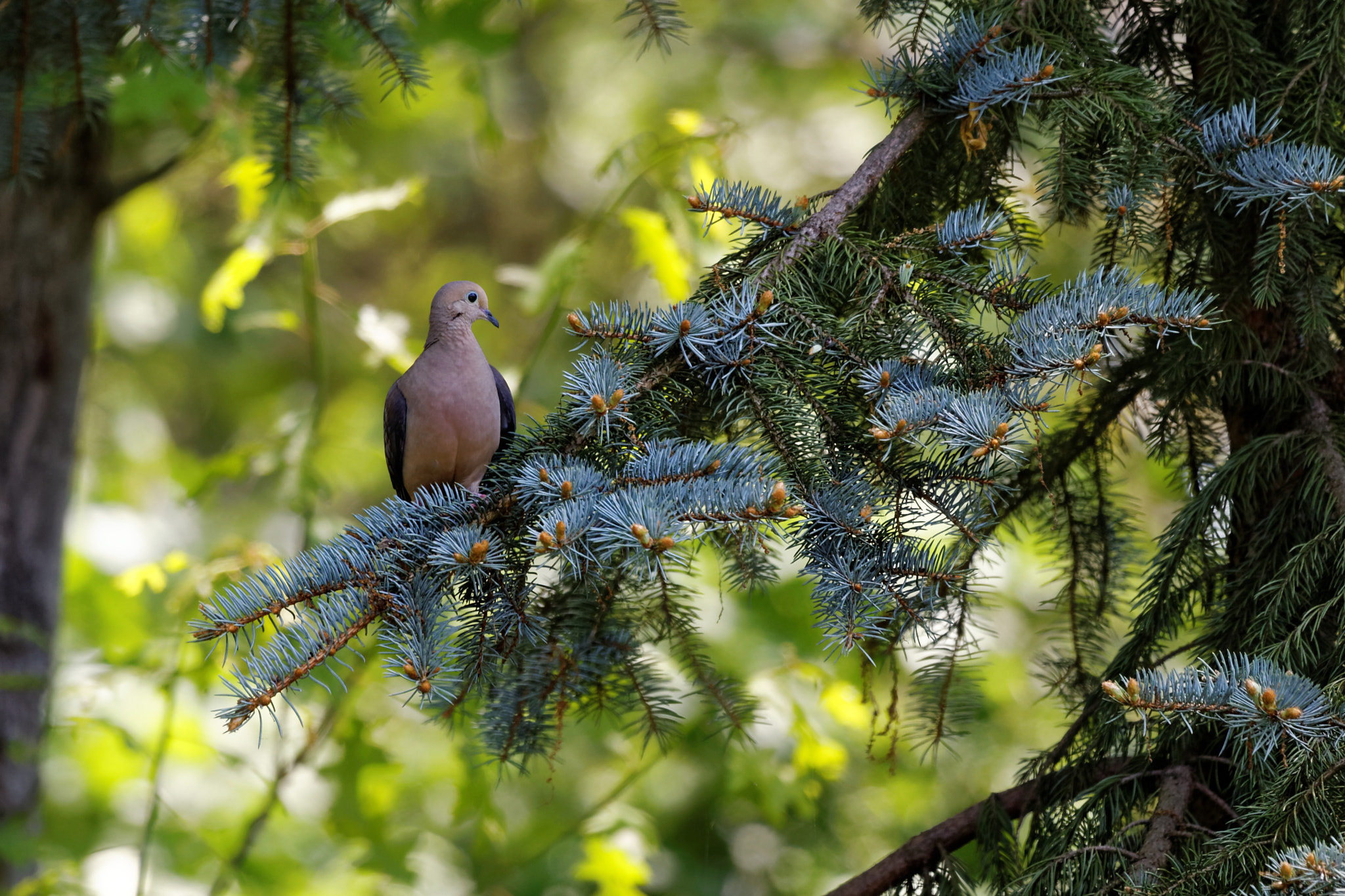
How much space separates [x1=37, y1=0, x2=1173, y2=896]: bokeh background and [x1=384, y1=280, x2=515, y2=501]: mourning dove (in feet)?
1.65

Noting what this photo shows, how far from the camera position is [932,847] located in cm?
187

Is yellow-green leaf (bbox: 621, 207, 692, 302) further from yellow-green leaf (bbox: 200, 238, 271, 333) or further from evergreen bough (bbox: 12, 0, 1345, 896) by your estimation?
yellow-green leaf (bbox: 200, 238, 271, 333)

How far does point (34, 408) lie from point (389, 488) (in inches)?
127

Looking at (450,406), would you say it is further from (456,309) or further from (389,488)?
(389,488)

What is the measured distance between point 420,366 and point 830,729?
2628mm

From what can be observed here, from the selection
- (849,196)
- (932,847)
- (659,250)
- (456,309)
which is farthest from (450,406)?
(932,847)

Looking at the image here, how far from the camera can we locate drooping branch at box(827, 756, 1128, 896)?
1859 mm

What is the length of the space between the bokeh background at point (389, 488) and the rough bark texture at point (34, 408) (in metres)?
0.24

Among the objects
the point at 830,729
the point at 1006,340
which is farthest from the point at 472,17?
the point at 830,729

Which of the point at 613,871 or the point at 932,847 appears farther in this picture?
the point at 613,871

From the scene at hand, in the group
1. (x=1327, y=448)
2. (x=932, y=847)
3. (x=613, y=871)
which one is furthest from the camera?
(x=613, y=871)

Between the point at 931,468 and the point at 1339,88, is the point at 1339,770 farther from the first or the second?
the point at 1339,88

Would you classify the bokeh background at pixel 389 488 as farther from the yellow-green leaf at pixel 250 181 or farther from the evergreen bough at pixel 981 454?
the evergreen bough at pixel 981 454

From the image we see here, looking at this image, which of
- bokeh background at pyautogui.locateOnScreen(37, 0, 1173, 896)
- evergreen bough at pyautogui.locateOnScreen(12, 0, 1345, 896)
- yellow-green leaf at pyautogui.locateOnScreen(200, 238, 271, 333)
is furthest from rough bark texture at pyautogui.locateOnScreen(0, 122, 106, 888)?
evergreen bough at pyautogui.locateOnScreen(12, 0, 1345, 896)
